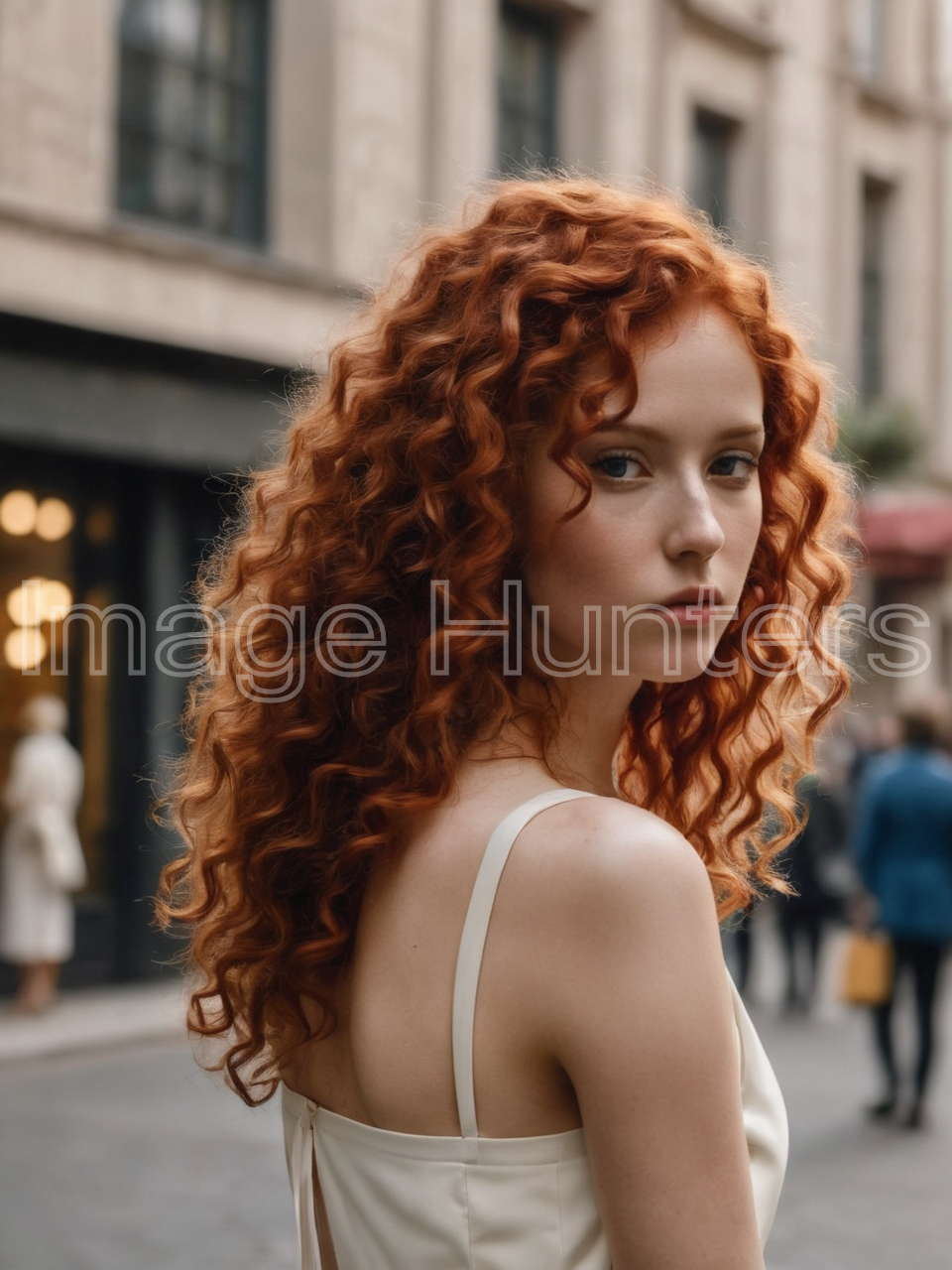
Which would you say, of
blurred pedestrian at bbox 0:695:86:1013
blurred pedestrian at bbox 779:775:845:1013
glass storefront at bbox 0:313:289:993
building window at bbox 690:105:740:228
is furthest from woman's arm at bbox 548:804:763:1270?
building window at bbox 690:105:740:228

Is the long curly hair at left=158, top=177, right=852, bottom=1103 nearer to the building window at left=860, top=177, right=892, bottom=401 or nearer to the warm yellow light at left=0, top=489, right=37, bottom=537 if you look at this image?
the warm yellow light at left=0, top=489, right=37, bottom=537

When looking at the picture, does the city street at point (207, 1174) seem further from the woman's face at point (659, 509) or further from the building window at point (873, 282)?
the building window at point (873, 282)

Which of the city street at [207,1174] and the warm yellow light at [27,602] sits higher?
the warm yellow light at [27,602]

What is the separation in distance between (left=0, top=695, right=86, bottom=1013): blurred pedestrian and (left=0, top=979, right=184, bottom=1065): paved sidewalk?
298mm

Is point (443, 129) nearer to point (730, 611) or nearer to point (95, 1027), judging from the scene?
point (95, 1027)

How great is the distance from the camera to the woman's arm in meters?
1.26

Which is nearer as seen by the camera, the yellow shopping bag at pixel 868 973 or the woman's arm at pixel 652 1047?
the woman's arm at pixel 652 1047

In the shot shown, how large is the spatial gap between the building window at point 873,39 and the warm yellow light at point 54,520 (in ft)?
44.5

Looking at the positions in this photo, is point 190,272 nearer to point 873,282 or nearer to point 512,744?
point 512,744

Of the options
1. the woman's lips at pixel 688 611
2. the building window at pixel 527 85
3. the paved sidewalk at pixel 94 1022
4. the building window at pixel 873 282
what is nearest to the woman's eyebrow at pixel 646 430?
the woman's lips at pixel 688 611

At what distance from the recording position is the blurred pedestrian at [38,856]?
1051 centimetres

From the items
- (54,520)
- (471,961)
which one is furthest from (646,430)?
(54,520)

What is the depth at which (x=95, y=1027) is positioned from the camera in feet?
33.1

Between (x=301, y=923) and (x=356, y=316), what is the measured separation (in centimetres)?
77
